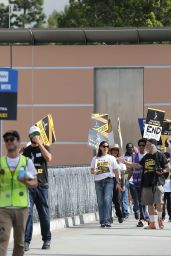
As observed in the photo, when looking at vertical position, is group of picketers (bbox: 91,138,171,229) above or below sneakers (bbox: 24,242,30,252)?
above

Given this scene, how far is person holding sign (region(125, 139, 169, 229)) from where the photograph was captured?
2045 cm

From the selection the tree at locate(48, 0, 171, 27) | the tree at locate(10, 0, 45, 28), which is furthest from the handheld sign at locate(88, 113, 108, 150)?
the tree at locate(10, 0, 45, 28)

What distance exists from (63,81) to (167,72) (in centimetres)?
417

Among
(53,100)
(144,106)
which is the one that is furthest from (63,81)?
(144,106)

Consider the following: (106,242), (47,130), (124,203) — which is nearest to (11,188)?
(106,242)

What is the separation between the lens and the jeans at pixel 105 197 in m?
20.9

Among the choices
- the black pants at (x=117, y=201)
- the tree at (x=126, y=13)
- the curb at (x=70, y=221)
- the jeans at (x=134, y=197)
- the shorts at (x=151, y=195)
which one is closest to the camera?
the curb at (x=70, y=221)

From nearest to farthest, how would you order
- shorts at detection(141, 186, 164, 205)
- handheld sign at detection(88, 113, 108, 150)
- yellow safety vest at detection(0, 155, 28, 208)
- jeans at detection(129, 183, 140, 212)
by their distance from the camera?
yellow safety vest at detection(0, 155, 28, 208) → shorts at detection(141, 186, 164, 205) → jeans at detection(129, 183, 140, 212) → handheld sign at detection(88, 113, 108, 150)

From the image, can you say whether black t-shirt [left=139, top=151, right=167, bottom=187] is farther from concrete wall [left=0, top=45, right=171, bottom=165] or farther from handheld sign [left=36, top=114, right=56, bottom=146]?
concrete wall [left=0, top=45, right=171, bottom=165]

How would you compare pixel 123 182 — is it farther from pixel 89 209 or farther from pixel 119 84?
pixel 119 84

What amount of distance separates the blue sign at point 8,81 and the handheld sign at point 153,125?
1147 centimetres

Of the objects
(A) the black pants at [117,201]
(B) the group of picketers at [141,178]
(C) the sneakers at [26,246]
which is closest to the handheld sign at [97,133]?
(A) the black pants at [117,201]

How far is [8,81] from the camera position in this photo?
15.2 metres

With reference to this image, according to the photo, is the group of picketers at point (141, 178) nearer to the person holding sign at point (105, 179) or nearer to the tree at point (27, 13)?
the person holding sign at point (105, 179)
